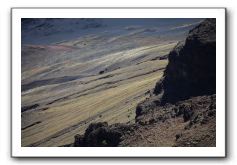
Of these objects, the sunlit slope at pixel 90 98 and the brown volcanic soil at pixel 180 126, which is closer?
the brown volcanic soil at pixel 180 126

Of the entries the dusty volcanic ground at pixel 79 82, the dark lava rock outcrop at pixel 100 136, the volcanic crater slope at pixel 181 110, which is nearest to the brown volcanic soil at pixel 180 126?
the volcanic crater slope at pixel 181 110

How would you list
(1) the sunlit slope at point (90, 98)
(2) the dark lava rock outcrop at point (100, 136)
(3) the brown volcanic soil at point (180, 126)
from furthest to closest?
(1) the sunlit slope at point (90, 98), (2) the dark lava rock outcrop at point (100, 136), (3) the brown volcanic soil at point (180, 126)

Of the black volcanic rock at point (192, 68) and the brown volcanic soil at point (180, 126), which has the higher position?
the black volcanic rock at point (192, 68)

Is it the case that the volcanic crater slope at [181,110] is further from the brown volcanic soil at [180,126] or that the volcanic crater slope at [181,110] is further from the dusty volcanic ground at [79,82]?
the dusty volcanic ground at [79,82]

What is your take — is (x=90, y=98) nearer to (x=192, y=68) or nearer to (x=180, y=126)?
(x=180, y=126)

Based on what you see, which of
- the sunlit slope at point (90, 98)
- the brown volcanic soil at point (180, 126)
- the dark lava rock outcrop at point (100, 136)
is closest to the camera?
the brown volcanic soil at point (180, 126)

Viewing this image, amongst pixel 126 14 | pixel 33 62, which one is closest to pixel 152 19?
pixel 126 14

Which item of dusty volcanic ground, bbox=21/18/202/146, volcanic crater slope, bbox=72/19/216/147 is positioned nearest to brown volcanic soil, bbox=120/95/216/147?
volcanic crater slope, bbox=72/19/216/147

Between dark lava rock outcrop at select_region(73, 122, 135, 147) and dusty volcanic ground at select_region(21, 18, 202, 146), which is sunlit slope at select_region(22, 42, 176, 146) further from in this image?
dark lava rock outcrop at select_region(73, 122, 135, 147)

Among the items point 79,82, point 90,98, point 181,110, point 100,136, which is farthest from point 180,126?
point 79,82
